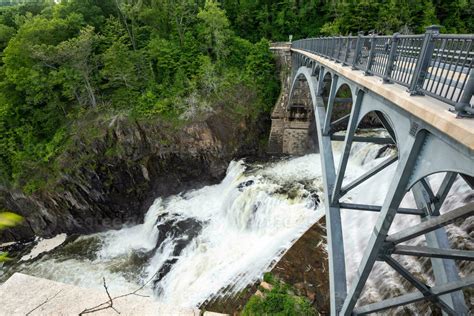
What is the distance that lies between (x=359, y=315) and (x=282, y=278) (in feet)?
11.6

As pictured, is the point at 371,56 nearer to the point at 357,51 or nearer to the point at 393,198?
the point at 357,51

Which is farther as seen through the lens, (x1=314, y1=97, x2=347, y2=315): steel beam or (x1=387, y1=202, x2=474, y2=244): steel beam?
(x1=314, y1=97, x2=347, y2=315): steel beam

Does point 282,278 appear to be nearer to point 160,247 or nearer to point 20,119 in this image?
point 160,247

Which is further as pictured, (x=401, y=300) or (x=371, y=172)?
(x=371, y=172)

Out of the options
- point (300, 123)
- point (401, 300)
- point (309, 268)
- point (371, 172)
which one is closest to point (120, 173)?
point (300, 123)

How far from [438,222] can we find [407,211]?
297 cm

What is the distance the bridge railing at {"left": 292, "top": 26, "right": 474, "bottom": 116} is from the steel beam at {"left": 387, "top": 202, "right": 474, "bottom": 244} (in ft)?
3.98

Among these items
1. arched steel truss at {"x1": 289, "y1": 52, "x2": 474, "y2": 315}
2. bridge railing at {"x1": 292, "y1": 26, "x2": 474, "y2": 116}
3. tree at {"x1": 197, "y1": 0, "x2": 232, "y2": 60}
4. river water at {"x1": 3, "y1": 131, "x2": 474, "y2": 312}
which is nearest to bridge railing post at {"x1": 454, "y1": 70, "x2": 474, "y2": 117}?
bridge railing at {"x1": 292, "y1": 26, "x2": 474, "y2": 116}

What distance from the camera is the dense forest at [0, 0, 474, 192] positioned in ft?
61.9

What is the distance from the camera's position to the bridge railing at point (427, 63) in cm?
309

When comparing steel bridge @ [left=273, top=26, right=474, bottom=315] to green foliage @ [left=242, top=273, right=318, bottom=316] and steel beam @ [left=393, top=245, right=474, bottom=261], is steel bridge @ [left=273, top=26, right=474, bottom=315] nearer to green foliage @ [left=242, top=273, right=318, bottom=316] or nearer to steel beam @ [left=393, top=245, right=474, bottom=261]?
steel beam @ [left=393, top=245, right=474, bottom=261]

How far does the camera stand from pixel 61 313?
162 cm

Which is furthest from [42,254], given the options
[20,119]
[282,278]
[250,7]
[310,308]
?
[250,7]

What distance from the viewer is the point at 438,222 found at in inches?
136
